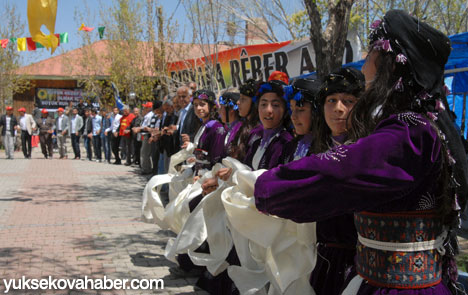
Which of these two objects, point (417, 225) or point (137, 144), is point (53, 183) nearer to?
point (137, 144)

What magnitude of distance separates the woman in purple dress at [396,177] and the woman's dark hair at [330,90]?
787 mm

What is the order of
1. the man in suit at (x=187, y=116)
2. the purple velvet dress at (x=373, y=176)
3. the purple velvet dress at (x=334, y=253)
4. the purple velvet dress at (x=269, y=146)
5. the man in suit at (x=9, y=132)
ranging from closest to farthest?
the purple velvet dress at (x=373, y=176) → the purple velvet dress at (x=334, y=253) → the purple velvet dress at (x=269, y=146) → the man in suit at (x=187, y=116) → the man in suit at (x=9, y=132)

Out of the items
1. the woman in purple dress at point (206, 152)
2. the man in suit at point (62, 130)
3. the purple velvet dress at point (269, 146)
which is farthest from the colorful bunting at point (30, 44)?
the purple velvet dress at point (269, 146)

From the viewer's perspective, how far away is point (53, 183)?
39.3 feet

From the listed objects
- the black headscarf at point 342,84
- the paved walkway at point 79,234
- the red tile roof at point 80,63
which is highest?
the red tile roof at point 80,63

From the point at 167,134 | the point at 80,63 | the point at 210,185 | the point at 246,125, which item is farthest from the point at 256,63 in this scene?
the point at 80,63

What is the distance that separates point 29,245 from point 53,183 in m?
6.15

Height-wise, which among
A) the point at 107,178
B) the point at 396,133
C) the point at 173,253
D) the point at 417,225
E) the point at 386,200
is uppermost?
the point at 396,133

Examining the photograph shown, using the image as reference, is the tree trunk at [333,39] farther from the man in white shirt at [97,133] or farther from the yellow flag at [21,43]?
the yellow flag at [21,43]

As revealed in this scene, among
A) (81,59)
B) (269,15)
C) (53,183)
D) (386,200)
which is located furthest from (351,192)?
(81,59)

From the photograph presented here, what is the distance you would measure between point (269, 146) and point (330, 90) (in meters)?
1.06

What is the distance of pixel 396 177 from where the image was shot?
1.60 m

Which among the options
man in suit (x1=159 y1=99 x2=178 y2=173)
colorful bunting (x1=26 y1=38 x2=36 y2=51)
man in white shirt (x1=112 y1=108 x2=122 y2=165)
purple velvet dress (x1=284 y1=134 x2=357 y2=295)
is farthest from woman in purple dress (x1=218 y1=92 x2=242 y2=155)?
colorful bunting (x1=26 y1=38 x2=36 y2=51)

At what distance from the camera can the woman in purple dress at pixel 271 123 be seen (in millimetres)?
3650
